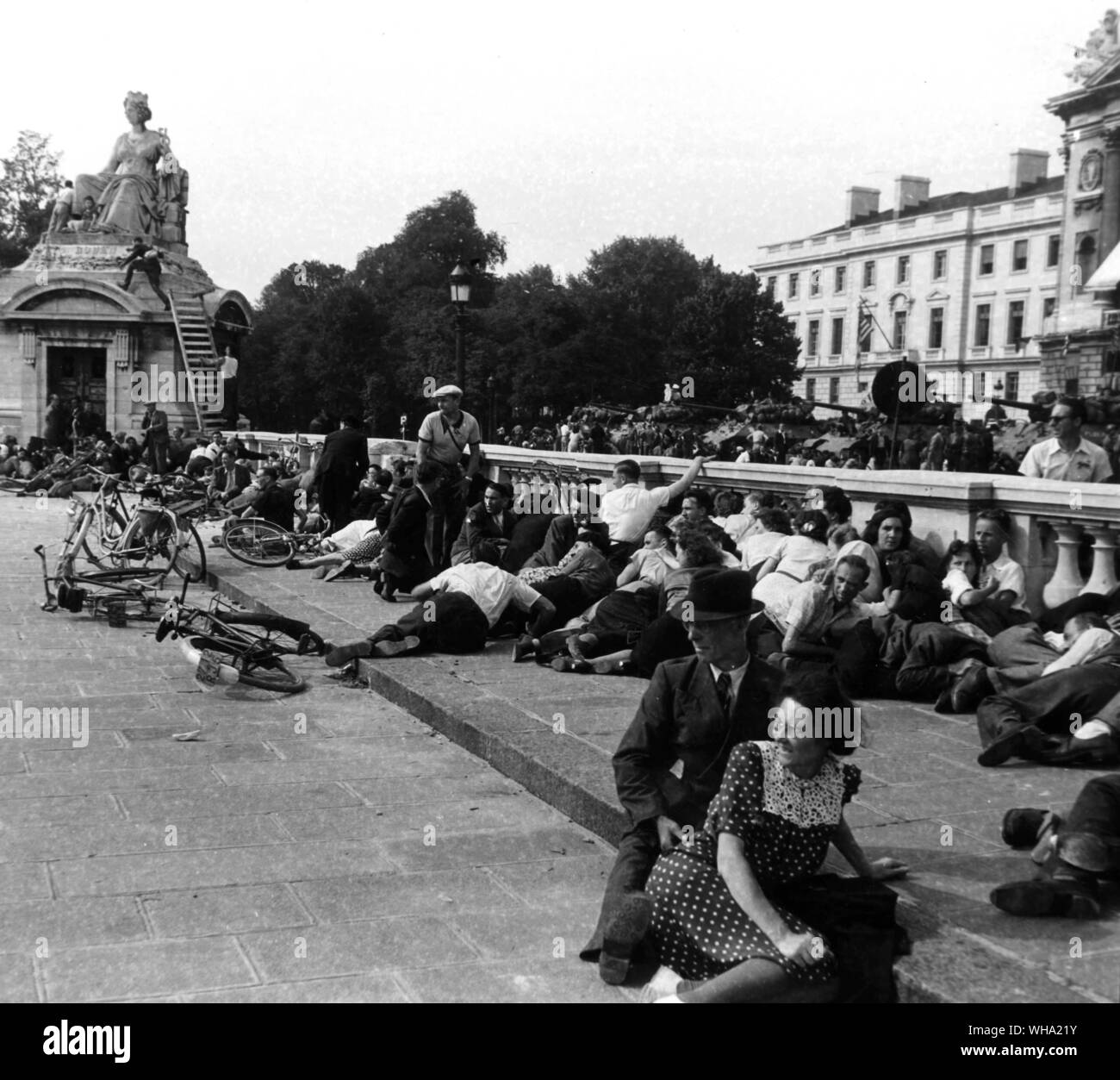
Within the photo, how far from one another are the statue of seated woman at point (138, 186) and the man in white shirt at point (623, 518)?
30827 millimetres

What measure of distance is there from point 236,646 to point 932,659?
4.19 metres

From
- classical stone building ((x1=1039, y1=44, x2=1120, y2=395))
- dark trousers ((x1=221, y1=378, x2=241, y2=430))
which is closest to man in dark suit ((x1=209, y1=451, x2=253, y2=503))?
dark trousers ((x1=221, y1=378, x2=241, y2=430))

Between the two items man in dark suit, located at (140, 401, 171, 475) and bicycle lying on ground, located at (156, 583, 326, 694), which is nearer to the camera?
bicycle lying on ground, located at (156, 583, 326, 694)

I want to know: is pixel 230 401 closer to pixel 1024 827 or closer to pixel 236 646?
pixel 236 646

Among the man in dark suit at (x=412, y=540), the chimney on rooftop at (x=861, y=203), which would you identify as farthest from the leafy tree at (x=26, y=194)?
the man in dark suit at (x=412, y=540)

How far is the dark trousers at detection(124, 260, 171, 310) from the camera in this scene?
1447 inches

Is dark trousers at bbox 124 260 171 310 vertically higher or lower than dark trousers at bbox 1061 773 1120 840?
higher

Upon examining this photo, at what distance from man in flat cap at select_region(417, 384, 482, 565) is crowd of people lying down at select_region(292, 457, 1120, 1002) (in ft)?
0.53

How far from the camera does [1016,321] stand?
75.1 meters

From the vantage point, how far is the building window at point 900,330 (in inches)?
3211

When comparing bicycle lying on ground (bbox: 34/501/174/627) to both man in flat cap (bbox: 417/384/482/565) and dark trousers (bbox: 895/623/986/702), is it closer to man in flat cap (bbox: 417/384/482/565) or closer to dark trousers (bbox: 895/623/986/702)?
man in flat cap (bbox: 417/384/482/565)

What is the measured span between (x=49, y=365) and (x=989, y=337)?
55.5m
